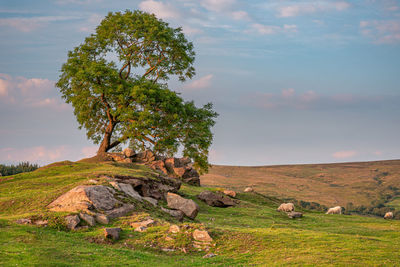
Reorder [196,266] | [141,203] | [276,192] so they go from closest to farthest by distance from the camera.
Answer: [196,266] → [141,203] → [276,192]

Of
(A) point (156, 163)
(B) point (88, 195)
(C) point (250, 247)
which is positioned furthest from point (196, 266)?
(A) point (156, 163)

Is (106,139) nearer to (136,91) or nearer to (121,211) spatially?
(136,91)

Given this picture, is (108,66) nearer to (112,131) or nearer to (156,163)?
(112,131)

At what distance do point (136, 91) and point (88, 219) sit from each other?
27408 millimetres

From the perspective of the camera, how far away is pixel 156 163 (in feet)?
170

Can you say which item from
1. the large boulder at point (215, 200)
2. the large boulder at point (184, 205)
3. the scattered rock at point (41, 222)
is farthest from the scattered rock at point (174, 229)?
the large boulder at point (215, 200)

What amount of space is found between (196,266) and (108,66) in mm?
38628

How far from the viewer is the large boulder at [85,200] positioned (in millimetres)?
23656

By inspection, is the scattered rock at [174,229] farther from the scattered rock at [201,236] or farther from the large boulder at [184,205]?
the large boulder at [184,205]

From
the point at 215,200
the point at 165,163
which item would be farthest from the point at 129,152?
the point at 215,200

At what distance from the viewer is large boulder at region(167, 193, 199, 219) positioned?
27766 mm

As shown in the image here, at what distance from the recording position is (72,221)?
71.8ft

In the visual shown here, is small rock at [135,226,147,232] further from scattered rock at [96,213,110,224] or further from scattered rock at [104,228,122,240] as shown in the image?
scattered rock at [96,213,110,224]

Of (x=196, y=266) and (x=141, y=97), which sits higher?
(x=141, y=97)
